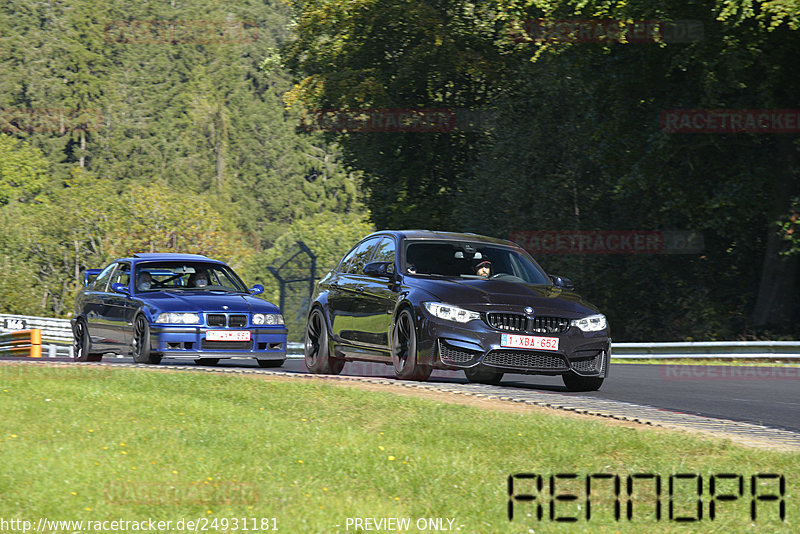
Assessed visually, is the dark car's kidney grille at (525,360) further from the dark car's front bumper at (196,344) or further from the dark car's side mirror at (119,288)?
the dark car's side mirror at (119,288)

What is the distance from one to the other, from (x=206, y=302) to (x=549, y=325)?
239 inches

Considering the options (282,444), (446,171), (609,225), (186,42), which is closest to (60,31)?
(186,42)

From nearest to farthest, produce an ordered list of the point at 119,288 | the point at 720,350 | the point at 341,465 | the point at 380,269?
the point at 341,465 < the point at 380,269 < the point at 119,288 < the point at 720,350

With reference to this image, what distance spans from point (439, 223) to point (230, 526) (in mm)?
35206

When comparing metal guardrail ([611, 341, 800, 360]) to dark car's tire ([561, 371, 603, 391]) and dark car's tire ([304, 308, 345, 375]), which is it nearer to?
dark car's tire ([304, 308, 345, 375])

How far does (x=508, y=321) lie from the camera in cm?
1292

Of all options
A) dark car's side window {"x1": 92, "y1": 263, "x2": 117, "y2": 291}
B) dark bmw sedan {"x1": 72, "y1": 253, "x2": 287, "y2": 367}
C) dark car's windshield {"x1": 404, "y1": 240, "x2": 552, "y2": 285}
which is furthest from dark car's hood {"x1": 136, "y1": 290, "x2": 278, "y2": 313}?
dark car's windshield {"x1": 404, "y1": 240, "x2": 552, "y2": 285}

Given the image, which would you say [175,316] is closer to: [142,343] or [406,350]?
[142,343]

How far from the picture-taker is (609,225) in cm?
3428

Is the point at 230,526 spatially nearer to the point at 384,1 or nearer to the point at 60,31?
the point at 384,1

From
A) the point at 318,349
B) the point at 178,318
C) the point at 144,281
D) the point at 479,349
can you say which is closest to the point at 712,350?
the point at 318,349

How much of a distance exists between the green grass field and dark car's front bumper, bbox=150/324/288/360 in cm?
520

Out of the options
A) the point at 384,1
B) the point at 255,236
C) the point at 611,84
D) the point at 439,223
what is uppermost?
the point at 384,1

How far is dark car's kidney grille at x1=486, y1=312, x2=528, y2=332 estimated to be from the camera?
1288cm
